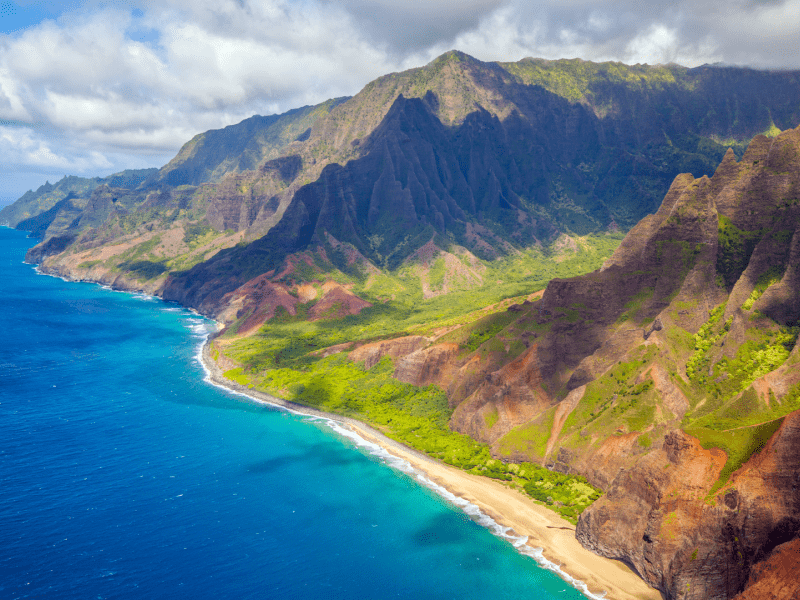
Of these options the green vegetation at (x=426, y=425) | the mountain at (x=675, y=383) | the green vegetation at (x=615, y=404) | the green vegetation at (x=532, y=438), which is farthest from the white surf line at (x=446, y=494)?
the green vegetation at (x=615, y=404)

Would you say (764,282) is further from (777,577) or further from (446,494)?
(446,494)

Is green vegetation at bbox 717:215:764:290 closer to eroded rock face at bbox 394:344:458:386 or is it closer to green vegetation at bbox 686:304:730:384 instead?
green vegetation at bbox 686:304:730:384

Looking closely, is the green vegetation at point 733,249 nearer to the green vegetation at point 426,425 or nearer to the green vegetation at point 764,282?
the green vegetation at point 764,282

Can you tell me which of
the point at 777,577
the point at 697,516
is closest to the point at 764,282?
the point at 697,516

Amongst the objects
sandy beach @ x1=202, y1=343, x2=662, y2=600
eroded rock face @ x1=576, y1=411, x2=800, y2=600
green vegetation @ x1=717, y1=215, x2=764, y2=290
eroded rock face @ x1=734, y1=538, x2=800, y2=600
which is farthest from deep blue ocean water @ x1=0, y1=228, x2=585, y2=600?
green vegetation @ x1=717, y1=215, x2=764, y2=290

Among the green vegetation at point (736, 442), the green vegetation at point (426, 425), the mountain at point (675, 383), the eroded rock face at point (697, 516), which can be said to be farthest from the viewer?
A: the green vegetation at point (426, 425)

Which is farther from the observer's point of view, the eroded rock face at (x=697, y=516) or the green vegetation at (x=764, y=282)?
the green vegetation at (x=764, y=282)
